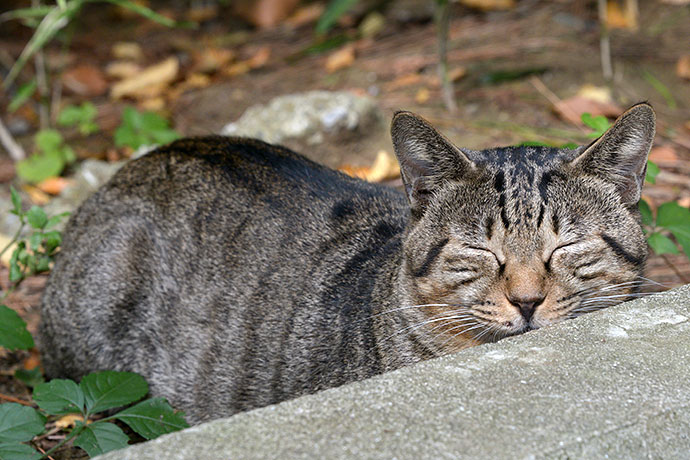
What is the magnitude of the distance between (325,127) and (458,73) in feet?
4.81

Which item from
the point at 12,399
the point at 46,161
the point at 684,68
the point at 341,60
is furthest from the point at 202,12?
the point at 12,399

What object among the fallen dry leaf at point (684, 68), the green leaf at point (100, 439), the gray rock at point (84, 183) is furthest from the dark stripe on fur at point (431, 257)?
the fallen dry leaf at point (684, 68)

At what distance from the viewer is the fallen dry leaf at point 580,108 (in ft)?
17.5

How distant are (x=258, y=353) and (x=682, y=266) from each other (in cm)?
220

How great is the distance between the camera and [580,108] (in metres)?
5.46

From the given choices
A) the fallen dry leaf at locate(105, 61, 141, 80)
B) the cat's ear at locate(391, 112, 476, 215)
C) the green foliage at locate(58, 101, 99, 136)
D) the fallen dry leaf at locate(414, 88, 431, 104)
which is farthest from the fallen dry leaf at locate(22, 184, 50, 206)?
the cat's ear at locate(391, 112, 476, 215)

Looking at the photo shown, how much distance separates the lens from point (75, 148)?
6422 millimetres

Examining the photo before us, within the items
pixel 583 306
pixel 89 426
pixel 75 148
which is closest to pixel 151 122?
pixel 75 148

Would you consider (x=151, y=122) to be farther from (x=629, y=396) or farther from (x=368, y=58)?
(x=629, y=396)

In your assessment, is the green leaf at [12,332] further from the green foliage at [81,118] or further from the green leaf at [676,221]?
the green foliage at [81,118]

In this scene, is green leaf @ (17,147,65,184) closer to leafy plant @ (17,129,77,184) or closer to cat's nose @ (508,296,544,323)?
leafy plant @ (17,129,77,184)

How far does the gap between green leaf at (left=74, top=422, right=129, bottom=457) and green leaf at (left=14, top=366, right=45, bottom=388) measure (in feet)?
3.89

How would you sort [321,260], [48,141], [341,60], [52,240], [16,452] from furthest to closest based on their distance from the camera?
[341,60]
[48,141]
[52,240]
[321,260]
[16,452]

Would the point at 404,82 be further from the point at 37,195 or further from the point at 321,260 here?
the point at 321,260
